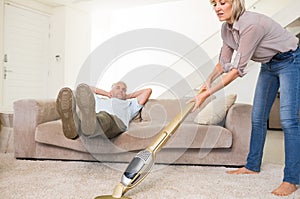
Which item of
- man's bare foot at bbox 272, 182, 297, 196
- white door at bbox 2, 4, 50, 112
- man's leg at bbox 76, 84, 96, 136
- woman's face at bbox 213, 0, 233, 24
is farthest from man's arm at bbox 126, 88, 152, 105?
white door at bbox 2, 4, 50, 112

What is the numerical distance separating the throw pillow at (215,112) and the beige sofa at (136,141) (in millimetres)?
54

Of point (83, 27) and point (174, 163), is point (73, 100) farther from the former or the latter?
point (83, 27)

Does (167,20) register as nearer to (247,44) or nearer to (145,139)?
(145,139)

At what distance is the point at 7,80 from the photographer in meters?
4.88

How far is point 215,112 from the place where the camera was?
91.5 inches

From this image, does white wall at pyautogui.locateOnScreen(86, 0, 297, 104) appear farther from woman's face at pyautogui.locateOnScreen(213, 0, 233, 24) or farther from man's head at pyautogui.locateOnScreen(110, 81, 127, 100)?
woman's face at pyautogui.locateOnScreen(213, 0, 233, 24)

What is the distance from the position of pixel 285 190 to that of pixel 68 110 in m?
1.22

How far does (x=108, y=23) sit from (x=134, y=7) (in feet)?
2.28

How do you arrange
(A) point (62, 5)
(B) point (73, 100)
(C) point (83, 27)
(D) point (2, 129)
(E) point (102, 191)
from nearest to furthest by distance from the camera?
1. (E) point (102, 191)
2. (B) point (73, 100)
3. (D) point (2, 129)
4. (A) point (62, 5)
5. (C) point (83, 27)

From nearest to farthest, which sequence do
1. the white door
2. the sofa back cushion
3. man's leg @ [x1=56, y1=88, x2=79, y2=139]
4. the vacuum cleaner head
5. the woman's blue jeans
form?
the vacuum cleaner head → the woman's blue jeans → man's leg @ [x1=56, y1=88, x2=79, y2=139] → the sofa back cushion → the white door

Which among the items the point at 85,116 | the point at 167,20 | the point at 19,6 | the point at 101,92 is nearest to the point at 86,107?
the point at 85,116

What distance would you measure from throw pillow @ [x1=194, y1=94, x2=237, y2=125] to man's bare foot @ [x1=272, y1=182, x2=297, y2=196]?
0.77 meters

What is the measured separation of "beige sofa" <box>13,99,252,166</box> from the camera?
217cm

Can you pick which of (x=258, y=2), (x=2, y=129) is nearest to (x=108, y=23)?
(x=258, y=2)
